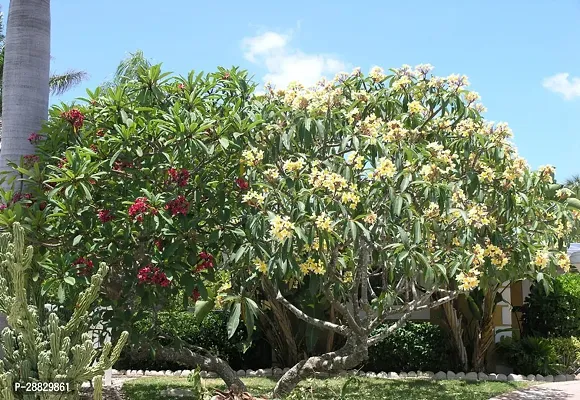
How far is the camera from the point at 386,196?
6355 millimetres

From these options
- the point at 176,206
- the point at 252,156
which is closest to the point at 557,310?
the point at 252,156

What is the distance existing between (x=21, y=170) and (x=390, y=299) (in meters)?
3.91

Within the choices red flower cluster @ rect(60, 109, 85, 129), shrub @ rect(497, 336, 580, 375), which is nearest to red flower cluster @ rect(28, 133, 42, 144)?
red flower cluster @ rect(60, 109, 85, 129)

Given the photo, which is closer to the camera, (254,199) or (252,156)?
(254,199)

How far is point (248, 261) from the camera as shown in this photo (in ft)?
19.9

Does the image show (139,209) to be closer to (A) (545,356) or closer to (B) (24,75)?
(B) (24,75)

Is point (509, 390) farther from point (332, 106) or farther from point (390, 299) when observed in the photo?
point (332, 106)

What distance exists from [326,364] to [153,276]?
2306 mm

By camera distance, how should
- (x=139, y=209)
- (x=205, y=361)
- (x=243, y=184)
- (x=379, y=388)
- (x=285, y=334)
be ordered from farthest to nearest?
(x=285, y=334), (x=379, y=388), (x=205, y=361), (x=243, y=184), (x=139, y=209)

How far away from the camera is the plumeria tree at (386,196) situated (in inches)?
237

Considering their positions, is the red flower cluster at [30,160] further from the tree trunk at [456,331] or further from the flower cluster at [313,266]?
the tree trunk at [456,331]

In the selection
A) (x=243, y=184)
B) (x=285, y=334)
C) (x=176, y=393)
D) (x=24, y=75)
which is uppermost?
(x=24, y=75)

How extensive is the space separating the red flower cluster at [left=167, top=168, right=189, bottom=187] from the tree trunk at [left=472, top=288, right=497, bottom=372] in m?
7.90

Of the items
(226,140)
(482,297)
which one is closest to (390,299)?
(226,140)
